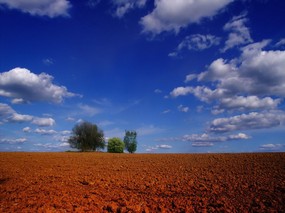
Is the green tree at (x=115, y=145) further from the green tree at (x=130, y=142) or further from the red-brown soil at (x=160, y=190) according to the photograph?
the red-brown soil at (x=160, y=190)

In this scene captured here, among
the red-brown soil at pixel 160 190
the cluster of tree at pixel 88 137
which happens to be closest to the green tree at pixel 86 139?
the cluster of tree at pixel 88 137

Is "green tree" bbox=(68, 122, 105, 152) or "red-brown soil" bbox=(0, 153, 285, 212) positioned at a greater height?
"green tree" bbox=(68, 122, 105, 152)

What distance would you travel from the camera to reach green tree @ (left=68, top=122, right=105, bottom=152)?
4594cm

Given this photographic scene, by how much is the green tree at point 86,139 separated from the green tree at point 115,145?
301 inches

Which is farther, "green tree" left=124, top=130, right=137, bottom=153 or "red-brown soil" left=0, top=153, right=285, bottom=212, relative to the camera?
"green tree" left=124, top=130, right=137, bottom=153

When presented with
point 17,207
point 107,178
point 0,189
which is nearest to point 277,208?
Result: point 107,178

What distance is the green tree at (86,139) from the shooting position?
45.9 meters

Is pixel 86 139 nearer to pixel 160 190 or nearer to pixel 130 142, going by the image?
pixel 130 142

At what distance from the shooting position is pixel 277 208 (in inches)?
269

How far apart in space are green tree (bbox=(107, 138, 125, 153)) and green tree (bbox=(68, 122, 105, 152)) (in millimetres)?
7645

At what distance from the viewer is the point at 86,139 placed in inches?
1815

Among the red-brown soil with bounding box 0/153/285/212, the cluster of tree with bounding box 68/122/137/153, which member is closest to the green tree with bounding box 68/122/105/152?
the cluster of tree with bounding box 68/122/137/153

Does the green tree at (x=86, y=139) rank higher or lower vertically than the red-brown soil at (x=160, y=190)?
higher

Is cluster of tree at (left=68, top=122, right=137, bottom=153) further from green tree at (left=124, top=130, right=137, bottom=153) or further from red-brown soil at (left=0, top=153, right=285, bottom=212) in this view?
red-brown soil at (left=0, top=153, right=285, bottom=212)
